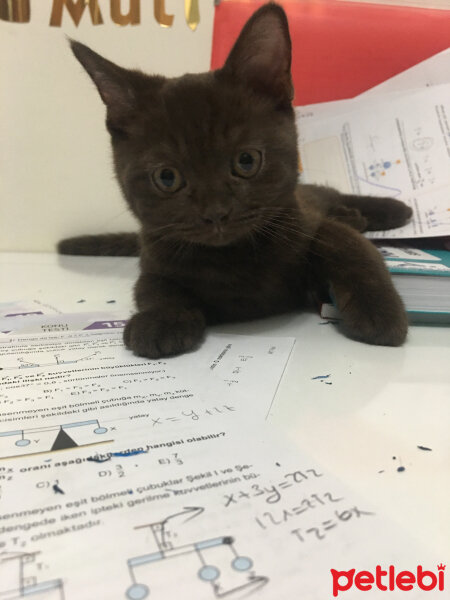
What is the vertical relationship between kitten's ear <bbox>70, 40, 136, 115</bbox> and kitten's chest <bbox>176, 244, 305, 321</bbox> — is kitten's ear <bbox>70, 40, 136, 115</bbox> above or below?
above

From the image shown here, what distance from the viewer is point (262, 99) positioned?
2.76 ft

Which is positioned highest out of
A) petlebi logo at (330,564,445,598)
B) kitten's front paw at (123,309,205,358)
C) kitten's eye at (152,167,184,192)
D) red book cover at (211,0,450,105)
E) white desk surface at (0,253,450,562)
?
red book cover at (211,0,450,105)

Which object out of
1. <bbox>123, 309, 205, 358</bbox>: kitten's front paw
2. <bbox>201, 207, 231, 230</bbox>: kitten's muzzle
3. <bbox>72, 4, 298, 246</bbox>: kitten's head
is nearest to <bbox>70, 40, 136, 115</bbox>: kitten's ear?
<bbox>72, 4, 298, 246</bbox>: kitten's head

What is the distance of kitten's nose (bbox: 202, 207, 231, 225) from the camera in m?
0.75

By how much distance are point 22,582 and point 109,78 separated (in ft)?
2.46

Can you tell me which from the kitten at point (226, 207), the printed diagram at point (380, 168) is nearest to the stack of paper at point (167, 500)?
the kitten at point (226, 207)

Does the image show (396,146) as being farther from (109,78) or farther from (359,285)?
(109,78)

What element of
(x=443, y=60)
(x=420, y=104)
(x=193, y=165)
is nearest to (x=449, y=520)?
(x=193, y=165)

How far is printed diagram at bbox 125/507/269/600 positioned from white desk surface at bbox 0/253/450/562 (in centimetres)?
14

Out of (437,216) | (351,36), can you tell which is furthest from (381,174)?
(351,36)

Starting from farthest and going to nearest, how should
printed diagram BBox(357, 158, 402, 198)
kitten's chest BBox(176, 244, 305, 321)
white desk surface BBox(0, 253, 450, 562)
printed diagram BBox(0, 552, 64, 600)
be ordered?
printed diagram BBox(357, 158, 402, 198) < kitten's chest BBox(176, 244, 305, 321) < white desk surface BBox(0, 253, 450, 562) < printed diagram BBox(0, 552, 64, 600)

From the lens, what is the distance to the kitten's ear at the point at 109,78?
2.64 ft

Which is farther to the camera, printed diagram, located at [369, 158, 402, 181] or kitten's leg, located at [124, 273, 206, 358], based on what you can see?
printed diagram, located at [369, 158, 402, 181]

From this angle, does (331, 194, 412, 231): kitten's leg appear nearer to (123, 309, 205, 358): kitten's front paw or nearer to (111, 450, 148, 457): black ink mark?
(123, 309, 205, 358): kitten's front paw
